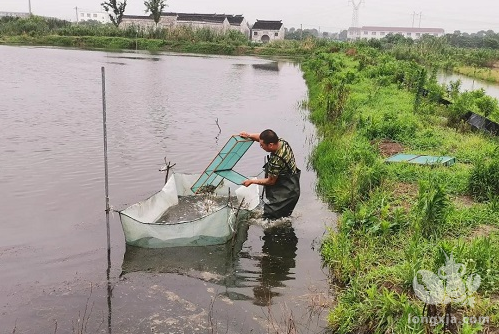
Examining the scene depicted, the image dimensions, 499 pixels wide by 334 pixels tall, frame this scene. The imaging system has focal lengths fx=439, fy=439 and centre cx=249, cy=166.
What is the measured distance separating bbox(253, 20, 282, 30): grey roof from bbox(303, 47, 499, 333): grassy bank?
73.2 metres

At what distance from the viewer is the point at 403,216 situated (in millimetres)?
6367

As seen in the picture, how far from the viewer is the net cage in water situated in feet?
20.0

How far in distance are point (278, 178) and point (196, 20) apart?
76291 millimetres

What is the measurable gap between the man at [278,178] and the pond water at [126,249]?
1.29 feet

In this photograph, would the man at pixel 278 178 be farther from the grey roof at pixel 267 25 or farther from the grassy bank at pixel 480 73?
the grey roof at pixel 267 25

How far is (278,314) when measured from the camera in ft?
16.6

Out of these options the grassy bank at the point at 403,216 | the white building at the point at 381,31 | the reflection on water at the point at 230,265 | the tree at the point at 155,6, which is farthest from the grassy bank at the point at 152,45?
the white building at the point at 381,31

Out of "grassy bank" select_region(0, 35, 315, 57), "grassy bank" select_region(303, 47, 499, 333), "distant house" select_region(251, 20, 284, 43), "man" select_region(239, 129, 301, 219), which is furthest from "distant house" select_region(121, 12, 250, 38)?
"man" select_region(239, 129, 301, 219)

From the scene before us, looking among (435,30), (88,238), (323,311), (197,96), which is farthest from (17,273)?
(435,30)

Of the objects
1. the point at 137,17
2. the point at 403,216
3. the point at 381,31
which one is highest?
the point at 381,31

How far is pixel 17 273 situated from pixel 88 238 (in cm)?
119

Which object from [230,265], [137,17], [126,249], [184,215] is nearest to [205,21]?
[137,17]

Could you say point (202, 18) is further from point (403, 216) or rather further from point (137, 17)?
point (403, 216)

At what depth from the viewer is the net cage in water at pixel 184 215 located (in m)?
6.10
